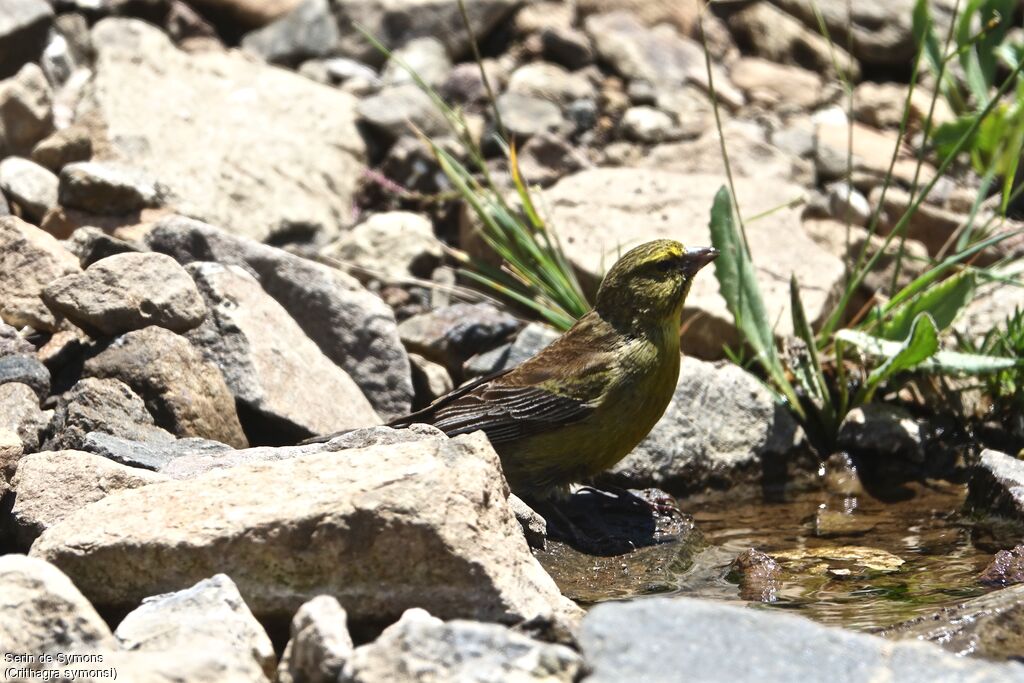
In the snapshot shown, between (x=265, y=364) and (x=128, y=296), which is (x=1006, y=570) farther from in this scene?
(x=128, y=296)

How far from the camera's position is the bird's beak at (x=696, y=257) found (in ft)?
19.2

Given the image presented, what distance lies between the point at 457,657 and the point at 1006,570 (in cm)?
260

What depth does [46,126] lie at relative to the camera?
24.7ft

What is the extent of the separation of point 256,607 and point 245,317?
7.32 ft

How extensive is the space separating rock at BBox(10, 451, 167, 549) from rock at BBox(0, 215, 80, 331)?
1448 millimetres

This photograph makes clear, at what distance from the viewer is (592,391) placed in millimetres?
5516

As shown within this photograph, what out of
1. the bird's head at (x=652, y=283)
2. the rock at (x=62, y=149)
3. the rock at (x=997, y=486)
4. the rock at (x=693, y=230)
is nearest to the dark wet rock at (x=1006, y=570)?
the rock at (x=997, y=486)

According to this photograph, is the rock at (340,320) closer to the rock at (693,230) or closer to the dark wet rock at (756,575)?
the rock at (693,230)

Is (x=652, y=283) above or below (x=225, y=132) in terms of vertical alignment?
above

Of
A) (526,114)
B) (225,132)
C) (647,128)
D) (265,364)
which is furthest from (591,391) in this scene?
(647,128)

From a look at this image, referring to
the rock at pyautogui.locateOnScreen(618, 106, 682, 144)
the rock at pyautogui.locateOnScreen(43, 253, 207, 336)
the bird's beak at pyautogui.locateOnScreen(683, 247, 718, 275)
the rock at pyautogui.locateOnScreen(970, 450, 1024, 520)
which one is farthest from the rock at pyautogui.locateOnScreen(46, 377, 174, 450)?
the rock at pyautogui.locateOnScreen(618, 106, 682, 144)

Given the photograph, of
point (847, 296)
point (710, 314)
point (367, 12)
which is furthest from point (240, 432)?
point (367, 12)

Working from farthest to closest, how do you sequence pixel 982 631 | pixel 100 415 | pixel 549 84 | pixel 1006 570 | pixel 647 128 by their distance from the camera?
1. pixel 549 84
2. pixel 647 128
3. pixel 100 415
4. pixel 1006 570
5. pixel 982 631

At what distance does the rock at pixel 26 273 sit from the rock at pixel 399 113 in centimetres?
298
